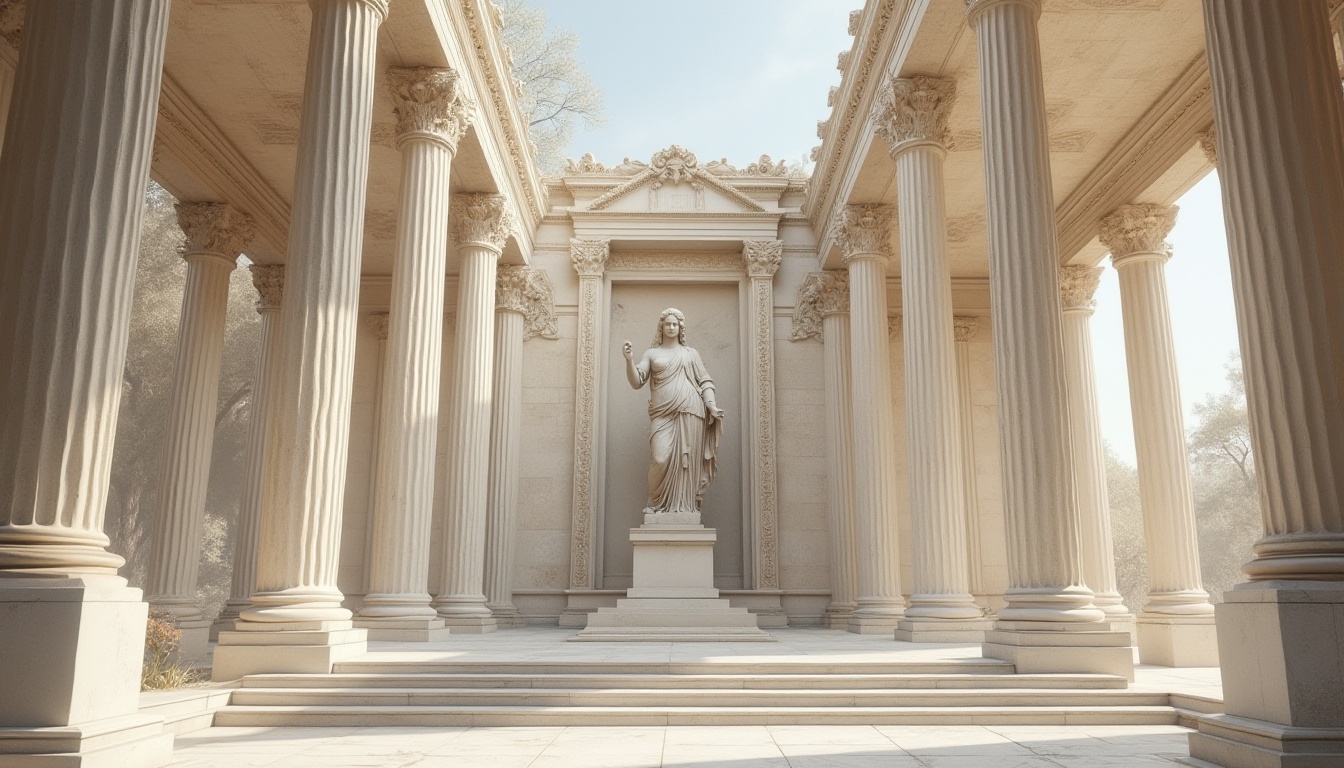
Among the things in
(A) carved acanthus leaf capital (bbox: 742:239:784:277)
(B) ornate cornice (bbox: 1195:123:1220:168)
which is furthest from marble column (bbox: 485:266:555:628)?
(B) ornate cornice (bbox: 1195:123:1220:168)

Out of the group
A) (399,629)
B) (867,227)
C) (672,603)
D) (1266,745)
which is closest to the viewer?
(1266,745)

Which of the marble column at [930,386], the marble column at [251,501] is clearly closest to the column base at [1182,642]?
the marble column at [930,386]

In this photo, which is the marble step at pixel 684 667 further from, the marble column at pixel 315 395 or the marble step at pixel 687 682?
the marble column at pixel 315 395

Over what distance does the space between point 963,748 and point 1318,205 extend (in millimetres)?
4603

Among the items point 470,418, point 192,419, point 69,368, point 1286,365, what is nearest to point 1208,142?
point 1286,365

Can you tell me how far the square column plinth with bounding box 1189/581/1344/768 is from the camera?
5.31 m

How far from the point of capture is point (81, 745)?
204 inches

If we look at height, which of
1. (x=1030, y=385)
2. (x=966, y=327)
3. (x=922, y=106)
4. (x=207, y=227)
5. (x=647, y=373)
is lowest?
(x=1030, y=385)

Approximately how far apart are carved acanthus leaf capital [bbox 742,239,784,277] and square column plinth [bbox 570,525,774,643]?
751 cm

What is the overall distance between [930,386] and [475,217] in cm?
913

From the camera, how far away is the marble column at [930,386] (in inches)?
487

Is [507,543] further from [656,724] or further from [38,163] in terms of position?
[38,163]

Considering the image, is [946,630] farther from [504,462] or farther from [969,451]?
[504,462]

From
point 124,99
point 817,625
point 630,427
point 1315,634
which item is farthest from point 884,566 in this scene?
point 124,99
